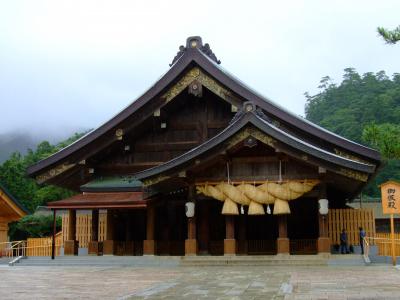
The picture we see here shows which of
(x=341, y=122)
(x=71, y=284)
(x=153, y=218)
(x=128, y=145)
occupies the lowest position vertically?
(x=71, y=284)

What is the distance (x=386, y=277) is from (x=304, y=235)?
8.92 metres

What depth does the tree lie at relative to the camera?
11.8 m

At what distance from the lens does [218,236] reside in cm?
2095

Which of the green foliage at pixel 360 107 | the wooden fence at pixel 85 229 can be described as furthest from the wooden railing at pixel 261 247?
the green foliage at pixel 360 107

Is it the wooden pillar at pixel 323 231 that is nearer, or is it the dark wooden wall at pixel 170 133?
the wooden pillar at pixel 323 231

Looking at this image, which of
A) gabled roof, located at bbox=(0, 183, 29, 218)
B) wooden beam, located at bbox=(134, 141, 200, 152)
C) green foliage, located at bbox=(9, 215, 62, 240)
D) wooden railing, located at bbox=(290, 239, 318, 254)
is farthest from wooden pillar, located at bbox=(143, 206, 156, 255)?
green foliage, located at bbox=(9, 215, 62, 240)

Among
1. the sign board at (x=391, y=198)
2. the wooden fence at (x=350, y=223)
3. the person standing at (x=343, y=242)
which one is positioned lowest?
the person standing at (x=343, y=242)

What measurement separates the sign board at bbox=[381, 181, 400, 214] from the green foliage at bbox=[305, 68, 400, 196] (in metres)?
19.6

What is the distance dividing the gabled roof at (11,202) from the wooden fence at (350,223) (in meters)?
13.0

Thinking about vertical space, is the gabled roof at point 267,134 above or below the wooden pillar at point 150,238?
above

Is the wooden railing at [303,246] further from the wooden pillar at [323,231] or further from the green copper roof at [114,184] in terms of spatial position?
the green copper roof at [114,184]

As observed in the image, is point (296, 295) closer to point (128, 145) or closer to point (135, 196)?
point (135, 196)

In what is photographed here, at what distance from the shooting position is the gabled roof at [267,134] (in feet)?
54.7

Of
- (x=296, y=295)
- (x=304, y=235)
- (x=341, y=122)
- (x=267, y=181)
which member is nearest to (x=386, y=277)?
(x=296, y=295)
